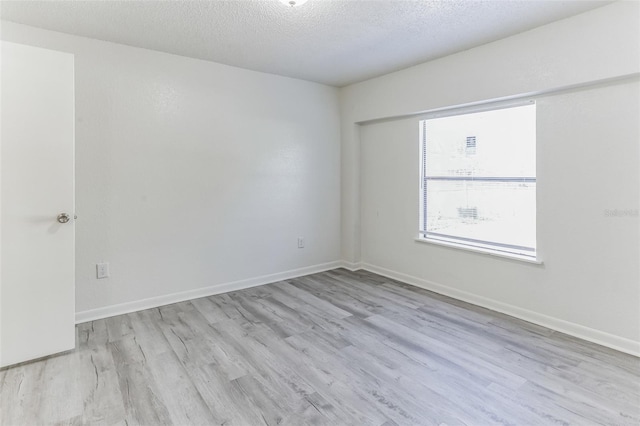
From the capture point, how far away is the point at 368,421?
181 cm

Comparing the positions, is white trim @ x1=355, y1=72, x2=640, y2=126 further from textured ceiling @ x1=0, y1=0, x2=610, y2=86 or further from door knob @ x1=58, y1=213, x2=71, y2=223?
door knob @ x1=58, y1=213, x2=71, y2=223

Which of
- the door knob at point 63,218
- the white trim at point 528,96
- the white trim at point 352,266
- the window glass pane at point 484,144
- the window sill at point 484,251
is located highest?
the white trim at point 528,96

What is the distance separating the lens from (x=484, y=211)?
3504mm

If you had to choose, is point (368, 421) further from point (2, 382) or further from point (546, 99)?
point (546, 99)

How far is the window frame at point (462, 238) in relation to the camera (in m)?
3.13

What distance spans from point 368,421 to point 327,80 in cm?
377

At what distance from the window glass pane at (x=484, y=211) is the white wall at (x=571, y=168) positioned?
0.17 m

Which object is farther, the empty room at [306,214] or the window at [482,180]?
the window at [482,180]

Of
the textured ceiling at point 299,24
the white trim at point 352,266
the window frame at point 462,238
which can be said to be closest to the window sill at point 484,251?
the window frame at point 462,238

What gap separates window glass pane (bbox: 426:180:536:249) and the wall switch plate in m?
3.32

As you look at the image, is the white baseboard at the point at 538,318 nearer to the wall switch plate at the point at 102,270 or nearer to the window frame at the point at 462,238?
the window frame at the point at 462,238

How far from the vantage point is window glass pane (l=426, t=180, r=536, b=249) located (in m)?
3.15

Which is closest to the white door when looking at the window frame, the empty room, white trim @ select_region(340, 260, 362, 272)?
the empty room

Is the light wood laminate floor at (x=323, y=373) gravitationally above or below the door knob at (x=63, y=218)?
below
